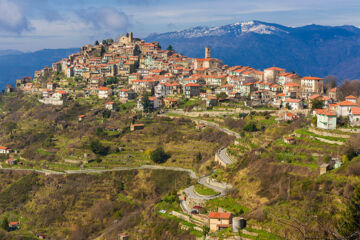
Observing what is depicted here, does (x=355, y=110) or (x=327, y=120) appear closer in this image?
(x=355, y=110)

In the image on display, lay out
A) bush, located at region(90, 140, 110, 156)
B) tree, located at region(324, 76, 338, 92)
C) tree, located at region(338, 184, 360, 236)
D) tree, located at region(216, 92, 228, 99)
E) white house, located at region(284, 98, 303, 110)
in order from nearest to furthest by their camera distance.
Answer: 1. tree, located at region(338, 184, 360, 236)
2. white house, located at region(284, 98, 303, 110)
3. bush, located at region(90, 140, 110, 156)
4. tree, located at region(324, 76, 338, 92)
5. tree, located at region(216, 92, 228, 99)

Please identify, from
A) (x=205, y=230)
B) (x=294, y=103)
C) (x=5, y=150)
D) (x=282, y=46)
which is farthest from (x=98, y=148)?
(x=282, y=46)

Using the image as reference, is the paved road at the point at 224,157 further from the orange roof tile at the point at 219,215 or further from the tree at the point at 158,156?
the orange roof tile at the point at 219,215

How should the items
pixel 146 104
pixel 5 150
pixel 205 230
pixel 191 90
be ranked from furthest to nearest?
pixel 191 90
pixel 146 104
pixel 5 150
pixel 205 230

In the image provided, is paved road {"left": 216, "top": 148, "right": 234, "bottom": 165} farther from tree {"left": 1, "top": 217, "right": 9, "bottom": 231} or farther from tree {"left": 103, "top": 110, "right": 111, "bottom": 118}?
tree {"left": 103, "top": 110, "right": 111, "bottom": 118}

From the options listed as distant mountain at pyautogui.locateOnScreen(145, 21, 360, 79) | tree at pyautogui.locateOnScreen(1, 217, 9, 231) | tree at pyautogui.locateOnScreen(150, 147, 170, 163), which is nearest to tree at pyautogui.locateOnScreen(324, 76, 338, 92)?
tree at pyautogui.locateOnScreen(150, 147, 170, 163)

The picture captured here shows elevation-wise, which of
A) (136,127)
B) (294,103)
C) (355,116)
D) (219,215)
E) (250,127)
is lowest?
(136,127)

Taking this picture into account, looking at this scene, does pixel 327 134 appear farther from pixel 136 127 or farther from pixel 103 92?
pixel 103 92
